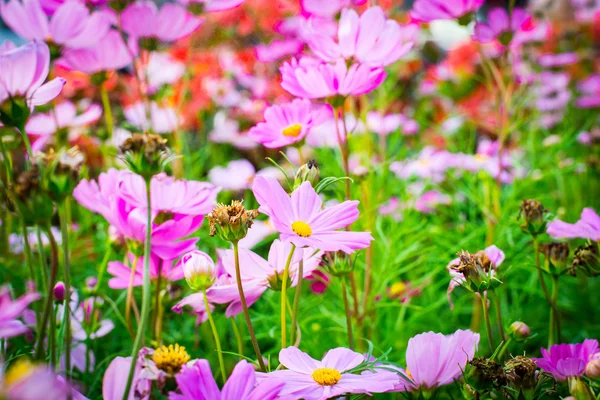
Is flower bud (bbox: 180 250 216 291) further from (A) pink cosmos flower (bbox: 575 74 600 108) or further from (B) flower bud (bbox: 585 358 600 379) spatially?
(A) pink cosmos flower (bbox: 575 74 600 108)

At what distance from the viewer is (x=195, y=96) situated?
1391 mm

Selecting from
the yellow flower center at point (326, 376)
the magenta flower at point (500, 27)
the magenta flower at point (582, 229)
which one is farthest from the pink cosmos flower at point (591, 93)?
the yellow flower center at point (326, 376)

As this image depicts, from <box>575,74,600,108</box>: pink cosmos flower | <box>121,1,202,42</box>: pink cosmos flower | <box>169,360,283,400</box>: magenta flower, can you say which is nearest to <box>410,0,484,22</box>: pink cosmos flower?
<box>121,1,202,42</box>: pink cosmos flower

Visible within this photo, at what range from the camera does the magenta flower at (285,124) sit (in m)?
0.43

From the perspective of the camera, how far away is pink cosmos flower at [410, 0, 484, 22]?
0.59 metres

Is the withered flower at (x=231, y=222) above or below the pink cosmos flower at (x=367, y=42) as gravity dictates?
below

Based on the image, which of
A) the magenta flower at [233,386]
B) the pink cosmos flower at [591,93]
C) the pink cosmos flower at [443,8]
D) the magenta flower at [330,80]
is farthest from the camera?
the pink cosmos flower at [591,93]

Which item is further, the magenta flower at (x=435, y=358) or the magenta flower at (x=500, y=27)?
the magenta flower at (x=500, y=27)

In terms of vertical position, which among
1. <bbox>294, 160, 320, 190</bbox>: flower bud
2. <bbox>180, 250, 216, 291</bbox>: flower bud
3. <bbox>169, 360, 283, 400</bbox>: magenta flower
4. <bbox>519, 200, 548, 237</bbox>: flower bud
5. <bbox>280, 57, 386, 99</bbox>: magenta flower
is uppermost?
<bbox>280, 57, 386, 99</bbox>: magenta flower

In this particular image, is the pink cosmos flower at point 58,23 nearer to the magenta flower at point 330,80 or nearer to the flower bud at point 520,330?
the magenta flower at point 330,80

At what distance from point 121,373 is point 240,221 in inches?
5.0

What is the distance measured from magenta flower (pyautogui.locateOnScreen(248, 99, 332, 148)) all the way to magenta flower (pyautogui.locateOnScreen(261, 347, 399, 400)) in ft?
0.56

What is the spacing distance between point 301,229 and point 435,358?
12cm

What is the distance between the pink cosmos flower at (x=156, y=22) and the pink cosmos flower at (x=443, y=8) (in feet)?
0.84
